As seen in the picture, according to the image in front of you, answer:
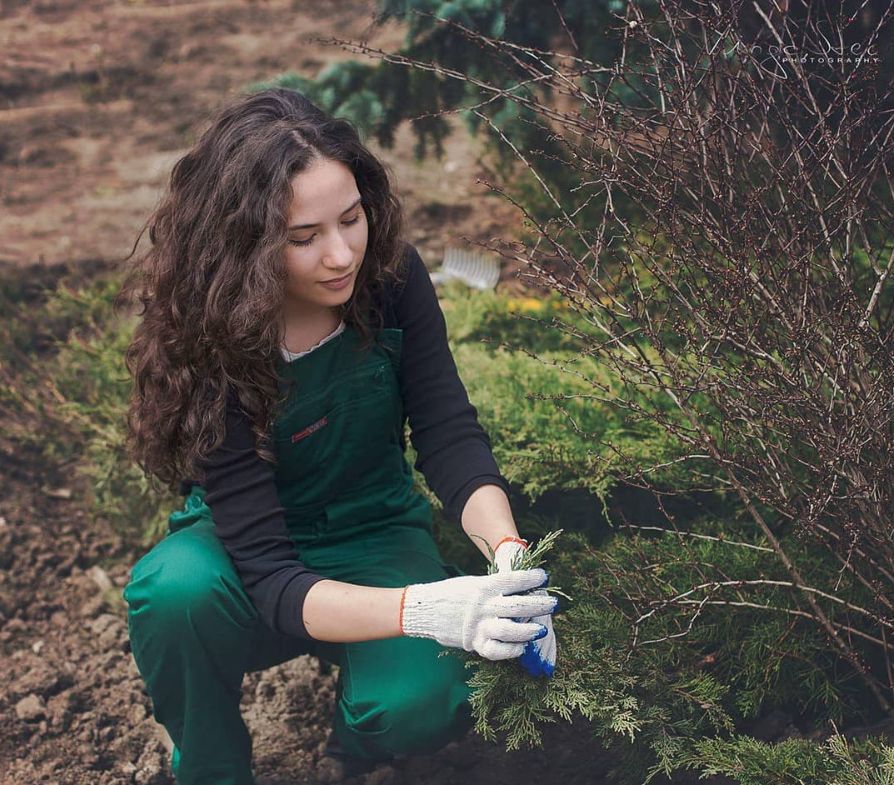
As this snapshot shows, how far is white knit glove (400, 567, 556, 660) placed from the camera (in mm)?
2064

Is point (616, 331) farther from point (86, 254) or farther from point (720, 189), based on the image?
point (86, 254)

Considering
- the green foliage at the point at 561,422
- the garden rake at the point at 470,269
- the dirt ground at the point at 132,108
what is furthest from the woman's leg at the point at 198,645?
the dirt ground at the point at 132,108

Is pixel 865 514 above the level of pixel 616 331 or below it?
below

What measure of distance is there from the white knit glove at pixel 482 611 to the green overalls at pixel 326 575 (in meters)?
0.31

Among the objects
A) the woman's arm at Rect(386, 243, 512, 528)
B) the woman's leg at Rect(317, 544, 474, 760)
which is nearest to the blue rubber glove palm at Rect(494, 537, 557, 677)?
the woman's leg at Rect(317, 544, 474, 760)

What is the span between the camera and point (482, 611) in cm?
207

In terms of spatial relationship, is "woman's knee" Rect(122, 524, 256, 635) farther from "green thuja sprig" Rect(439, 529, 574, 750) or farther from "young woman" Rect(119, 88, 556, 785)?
"green thuja sprig" Rect(439, 529, 574, 750)

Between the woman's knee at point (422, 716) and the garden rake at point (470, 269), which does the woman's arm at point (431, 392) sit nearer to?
the woman's knee at point (422, 716)

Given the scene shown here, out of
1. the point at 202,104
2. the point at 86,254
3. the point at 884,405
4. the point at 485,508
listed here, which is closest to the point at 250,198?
the point at 485,508

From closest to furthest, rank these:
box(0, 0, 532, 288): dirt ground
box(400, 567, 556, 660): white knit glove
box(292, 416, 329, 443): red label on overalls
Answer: box(400, 567, 556, 660): white knit glove → box(292, 416, 329, 443): red label on overalls → box(0, 0, 532, 288): dirt ground

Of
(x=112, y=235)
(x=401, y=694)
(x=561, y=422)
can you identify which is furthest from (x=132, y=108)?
(x=401, y=694)

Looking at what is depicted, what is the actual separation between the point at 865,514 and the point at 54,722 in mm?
1992

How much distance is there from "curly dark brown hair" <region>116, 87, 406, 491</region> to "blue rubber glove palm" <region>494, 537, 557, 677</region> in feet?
1.70

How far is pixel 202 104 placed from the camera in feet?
18.6
